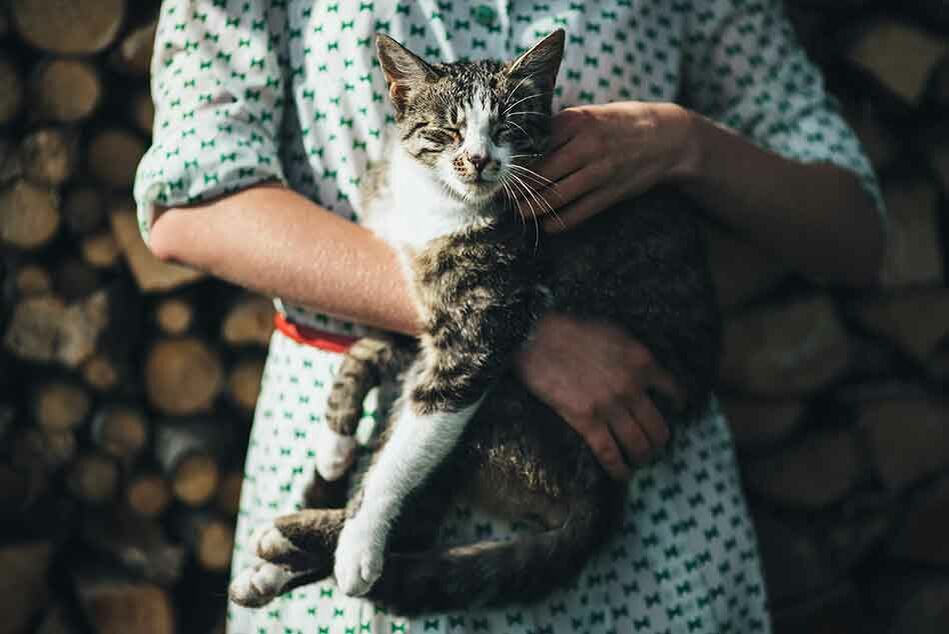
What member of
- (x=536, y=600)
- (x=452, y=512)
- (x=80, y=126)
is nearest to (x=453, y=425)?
(x=452, y=512)

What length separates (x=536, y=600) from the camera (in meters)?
0.90

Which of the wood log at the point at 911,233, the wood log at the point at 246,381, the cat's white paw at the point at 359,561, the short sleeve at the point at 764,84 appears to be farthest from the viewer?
the wood log at the point at 911,233

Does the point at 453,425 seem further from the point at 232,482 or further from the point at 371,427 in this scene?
the point at 232,482

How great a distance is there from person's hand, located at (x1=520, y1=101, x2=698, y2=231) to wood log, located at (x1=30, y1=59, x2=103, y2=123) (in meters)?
0.69

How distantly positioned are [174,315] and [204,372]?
0.10 meters

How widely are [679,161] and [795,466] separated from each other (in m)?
0.77

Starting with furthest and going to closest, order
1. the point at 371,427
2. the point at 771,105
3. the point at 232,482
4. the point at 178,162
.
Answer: the point at 232,482 → the point at 771,105 → the point at 371,427 → the point at 178,162

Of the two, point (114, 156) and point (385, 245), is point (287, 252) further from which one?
point (114, 156)

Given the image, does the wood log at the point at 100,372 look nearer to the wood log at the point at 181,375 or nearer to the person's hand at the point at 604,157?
the wood log at the point at 181,375

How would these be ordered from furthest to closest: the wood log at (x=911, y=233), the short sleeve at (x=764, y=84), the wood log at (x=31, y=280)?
1. the wood log at (x=911, y=233)
2. the wood log at (x=31, y=280)
3. the short sleeve at (x=764, y=84)

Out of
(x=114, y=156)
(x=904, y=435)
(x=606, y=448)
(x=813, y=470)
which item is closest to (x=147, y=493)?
(x=114, y=156)

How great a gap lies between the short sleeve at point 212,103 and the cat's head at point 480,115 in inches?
6.2

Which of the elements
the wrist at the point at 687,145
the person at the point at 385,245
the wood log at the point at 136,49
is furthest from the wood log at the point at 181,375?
the wrist at the point at 687,145

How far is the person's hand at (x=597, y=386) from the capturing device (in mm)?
930
